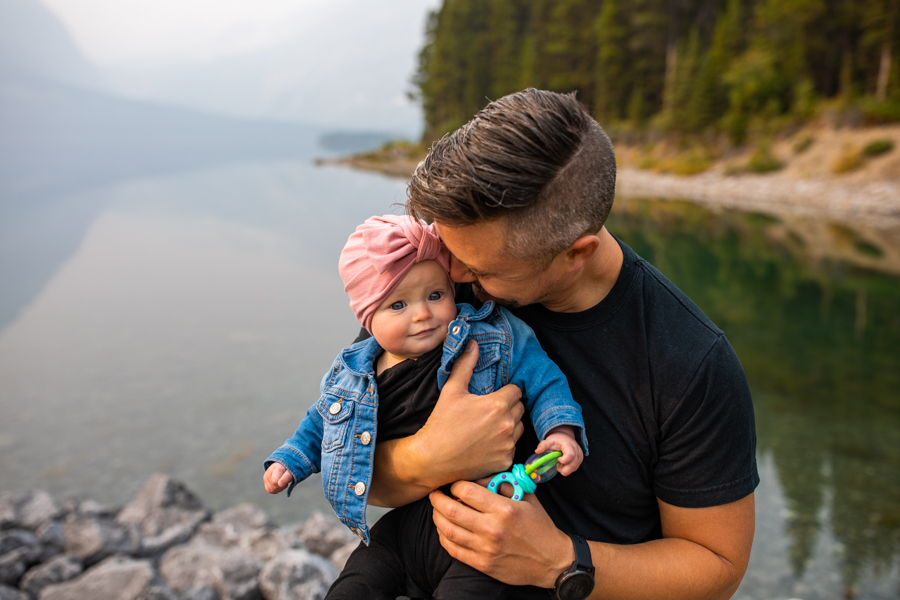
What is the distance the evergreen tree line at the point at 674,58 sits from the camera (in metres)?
22.2

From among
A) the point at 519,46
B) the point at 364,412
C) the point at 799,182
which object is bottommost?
the point at 364,412

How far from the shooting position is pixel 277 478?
1551 mm

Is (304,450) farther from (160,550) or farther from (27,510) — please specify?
(27,510)

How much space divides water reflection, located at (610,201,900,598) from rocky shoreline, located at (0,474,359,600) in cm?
287

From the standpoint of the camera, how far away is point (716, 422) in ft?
4.44

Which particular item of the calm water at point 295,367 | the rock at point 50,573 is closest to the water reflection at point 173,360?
the calm water at point 295,367

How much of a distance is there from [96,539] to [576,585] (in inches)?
139

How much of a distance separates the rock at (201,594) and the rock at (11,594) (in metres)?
0.89

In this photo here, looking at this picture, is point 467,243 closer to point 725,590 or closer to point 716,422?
point 716,422

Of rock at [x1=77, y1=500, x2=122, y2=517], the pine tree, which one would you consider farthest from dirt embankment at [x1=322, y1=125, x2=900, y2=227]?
rock at [x1=77, y1=500, x2=122, y2=517]

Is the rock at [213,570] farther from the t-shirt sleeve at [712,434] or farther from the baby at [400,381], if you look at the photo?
the t-shirt sleeve at [712,434]

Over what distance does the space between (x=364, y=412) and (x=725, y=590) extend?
1048 mm

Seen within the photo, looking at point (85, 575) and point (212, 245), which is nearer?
point (85, 575)

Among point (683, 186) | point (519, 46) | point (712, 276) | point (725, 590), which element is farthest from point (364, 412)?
point (519, 46)
